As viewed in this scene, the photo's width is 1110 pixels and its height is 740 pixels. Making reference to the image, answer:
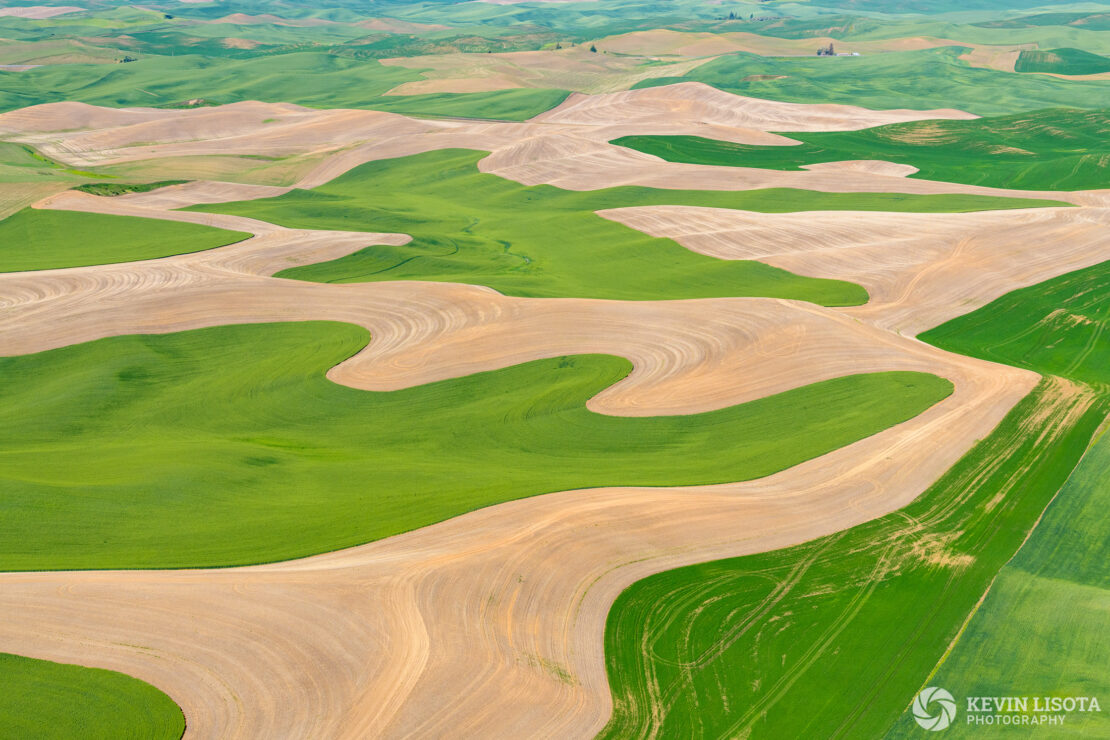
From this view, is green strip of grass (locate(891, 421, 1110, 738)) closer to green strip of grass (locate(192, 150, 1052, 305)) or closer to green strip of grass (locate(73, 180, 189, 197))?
green strip of grass (locate(192, 150, 1052, 305))

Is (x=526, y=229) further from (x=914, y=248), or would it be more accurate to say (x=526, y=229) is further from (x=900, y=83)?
(x=900, y=83)

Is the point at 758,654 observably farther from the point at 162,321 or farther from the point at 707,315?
the point at 162,321

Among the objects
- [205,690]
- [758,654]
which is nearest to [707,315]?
[758,654]

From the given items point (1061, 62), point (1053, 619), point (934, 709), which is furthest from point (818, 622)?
point (1061, 62)

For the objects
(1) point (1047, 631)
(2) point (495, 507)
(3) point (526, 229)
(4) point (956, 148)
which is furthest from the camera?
(4) point (956, 148)

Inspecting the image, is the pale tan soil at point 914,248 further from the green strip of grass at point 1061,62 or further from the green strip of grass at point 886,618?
the green strip of grass at point 1061,62

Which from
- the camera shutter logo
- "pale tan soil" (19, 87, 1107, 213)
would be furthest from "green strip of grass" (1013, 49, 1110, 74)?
the camera shutter logo
